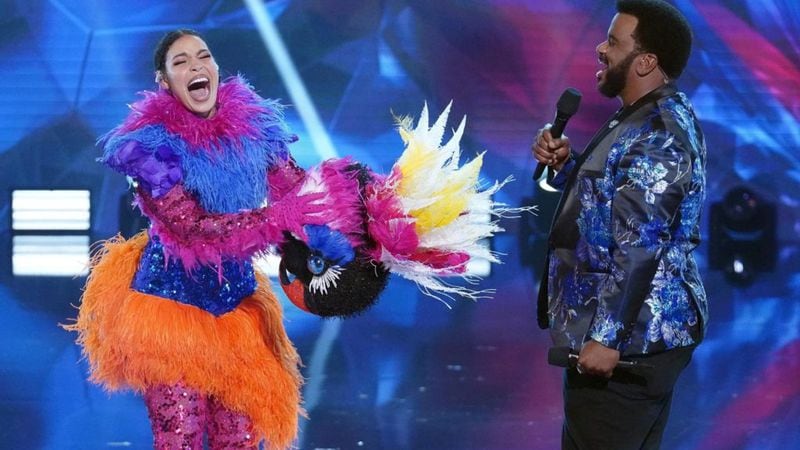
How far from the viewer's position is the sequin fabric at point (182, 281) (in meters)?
2.95

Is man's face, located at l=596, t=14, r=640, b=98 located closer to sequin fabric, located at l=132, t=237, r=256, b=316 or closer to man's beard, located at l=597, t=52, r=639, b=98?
man's beard, located at l=597, t=52, r=639, b=98

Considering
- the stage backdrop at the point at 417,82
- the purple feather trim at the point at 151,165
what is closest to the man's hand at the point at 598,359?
the purple feather trim at the point at 151,165

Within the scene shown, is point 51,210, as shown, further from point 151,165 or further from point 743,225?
point 151,165

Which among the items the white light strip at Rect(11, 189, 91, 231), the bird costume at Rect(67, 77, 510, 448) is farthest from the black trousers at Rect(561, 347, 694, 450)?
the white light strip at Rect(11, 189, 91, 231)

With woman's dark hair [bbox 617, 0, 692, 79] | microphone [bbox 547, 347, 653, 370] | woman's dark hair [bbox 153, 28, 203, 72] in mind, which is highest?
woman's dark hair [bbox 153, 28, 203, 72]

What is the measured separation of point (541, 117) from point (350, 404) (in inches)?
142

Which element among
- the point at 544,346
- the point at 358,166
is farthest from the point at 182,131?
the point at 544,346

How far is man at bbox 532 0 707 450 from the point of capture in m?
2.60

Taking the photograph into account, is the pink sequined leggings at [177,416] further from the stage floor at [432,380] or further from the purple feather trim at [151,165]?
the stage floor at [432,380]

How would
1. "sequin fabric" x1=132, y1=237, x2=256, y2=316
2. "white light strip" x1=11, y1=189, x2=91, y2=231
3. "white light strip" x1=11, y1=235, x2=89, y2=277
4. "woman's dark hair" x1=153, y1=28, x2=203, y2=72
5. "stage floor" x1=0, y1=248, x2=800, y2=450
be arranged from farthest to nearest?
"white light strip" x1=11, y1=189, x2=91, y2=231
"white light strip" x1=11, y1=235, x2=89, y2=277
"stage floor" x1=0, y1=248, x2=800, y2=450
"woman's dark hair" x1=153, y1=28, x2=203, y2=72
"sequin fabric" x1=132, y1=237, x2=256, y2=316

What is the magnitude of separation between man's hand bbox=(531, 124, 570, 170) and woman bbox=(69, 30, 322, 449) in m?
0.62

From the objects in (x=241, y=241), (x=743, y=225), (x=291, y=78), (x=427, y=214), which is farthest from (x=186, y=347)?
(x=743, y=225)

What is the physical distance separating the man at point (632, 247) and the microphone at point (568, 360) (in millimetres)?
22

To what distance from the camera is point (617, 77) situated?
2846 millimetres
